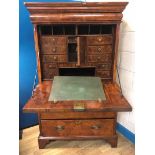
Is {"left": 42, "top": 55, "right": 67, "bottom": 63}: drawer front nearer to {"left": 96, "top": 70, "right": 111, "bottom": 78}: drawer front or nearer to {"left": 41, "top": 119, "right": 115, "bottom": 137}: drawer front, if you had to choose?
{"left": 96, "top": 70, "right": 111, "bottom": 78}: drawer front

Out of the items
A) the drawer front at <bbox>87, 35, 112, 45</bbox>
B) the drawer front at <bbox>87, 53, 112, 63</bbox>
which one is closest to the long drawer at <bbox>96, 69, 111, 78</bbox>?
the drawer front at <bbox>87, 53, 112, 63</bbox>

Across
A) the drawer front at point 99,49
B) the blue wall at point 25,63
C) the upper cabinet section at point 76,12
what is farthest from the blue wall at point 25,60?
the drawer front at point 99,49

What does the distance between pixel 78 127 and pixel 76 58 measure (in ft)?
2.49

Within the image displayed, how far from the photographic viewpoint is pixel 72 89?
5.62 ft

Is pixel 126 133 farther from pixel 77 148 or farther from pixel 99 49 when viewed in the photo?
pixel 99 49

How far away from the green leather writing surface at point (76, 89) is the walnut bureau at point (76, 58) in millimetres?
71

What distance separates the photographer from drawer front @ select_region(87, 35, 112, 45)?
74.4 inches

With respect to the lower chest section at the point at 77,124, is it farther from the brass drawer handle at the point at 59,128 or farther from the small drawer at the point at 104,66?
the small drawer at the point at 104,66

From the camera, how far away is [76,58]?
2.02 metres
